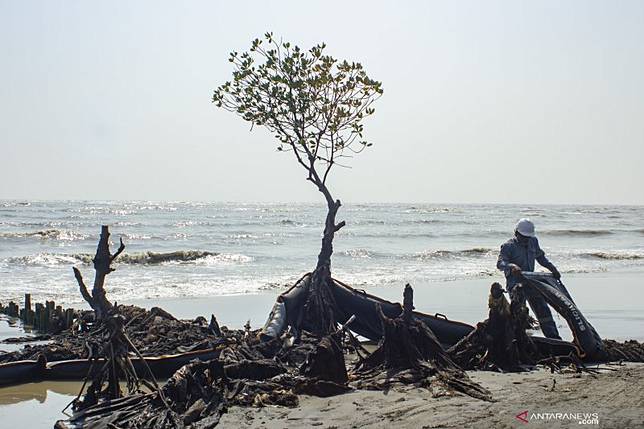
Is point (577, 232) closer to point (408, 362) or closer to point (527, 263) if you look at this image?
point (527, 263)

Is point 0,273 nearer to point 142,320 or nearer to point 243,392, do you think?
point 142,320

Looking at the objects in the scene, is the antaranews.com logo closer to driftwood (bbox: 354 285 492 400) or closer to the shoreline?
driftwood (bbox: 354 285 492 400)

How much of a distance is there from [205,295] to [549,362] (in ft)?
45.8

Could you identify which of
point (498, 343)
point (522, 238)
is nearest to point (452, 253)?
point (522, 238)

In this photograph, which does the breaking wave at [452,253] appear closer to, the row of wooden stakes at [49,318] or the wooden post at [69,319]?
the row of wooden stakes at [49,318]

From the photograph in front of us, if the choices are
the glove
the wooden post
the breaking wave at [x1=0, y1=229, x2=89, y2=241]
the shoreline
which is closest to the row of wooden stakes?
the wooden post

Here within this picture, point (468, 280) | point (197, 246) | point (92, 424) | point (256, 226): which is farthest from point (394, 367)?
point (256, 226)

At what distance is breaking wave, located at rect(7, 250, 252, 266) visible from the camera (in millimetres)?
34688

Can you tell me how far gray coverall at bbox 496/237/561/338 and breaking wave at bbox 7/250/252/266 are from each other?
79.6ft

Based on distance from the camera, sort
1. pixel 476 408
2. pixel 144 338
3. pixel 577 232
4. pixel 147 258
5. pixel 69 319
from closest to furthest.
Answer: pixel 476 408, pixel 144 338, pixel 69 319, pixel 147 258, pixel 577 232

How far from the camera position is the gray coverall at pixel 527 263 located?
11336 millimetres

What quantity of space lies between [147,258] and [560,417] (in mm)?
32967

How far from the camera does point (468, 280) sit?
26406mm

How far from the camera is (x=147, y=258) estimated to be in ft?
126
